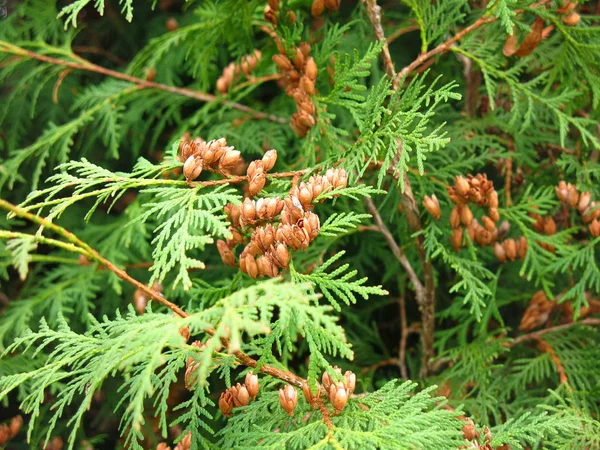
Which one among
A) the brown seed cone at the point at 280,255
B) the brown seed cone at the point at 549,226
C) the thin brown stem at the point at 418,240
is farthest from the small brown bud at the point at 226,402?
the brown seed cone at the point at 549,226

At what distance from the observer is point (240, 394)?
3.48ft

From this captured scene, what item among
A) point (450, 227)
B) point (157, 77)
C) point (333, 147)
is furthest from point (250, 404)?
point (157, 77)

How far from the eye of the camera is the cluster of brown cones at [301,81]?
1347 millimetres

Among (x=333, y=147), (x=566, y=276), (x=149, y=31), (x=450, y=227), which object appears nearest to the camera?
(x=333, y=147)

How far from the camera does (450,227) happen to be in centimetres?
148

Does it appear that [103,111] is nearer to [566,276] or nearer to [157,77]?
[157,77]

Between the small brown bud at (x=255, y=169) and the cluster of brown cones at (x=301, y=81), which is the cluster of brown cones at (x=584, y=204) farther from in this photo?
the small brown bud at (x=255, y=169)

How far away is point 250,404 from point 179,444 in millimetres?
137

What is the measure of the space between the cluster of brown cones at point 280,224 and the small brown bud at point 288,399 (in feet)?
0.64

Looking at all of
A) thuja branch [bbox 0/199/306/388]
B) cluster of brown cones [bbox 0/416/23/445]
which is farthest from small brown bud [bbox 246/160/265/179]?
Result: cluster of brown cones [bbox 0/416/23/445]

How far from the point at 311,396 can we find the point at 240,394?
0.12 m

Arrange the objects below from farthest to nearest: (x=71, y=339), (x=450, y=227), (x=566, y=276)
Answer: (x=566, y=276)
(x=450, y=227)
(x=71, y=339)

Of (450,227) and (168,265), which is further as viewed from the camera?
(450,227)

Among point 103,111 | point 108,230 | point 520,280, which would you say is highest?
point 103,111
